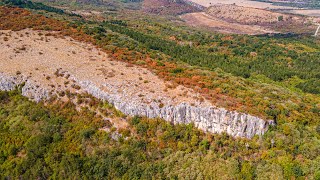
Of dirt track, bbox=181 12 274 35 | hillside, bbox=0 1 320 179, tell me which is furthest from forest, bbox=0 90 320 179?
dirt track, bbox=181 12 274 35

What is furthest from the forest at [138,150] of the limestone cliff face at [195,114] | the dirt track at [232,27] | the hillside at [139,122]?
the dirt track at [232,27]

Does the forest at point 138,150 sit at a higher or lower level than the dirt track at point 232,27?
lower

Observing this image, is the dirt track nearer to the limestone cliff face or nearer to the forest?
the limestone cliff face

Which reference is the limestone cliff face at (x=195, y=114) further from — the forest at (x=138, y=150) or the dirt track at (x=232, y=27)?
the dirt track at (x=232, y=27)

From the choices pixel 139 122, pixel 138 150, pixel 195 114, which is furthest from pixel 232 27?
pixel 138 150

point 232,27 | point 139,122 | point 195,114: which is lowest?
point 139,122

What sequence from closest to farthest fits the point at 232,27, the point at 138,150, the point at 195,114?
the point at 138,150 → the point at 195,114 → the point at 232,27

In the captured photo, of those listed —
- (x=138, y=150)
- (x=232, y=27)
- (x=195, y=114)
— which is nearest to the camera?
(x=138, y=150)

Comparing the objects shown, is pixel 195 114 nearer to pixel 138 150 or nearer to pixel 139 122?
pixel 139 122
